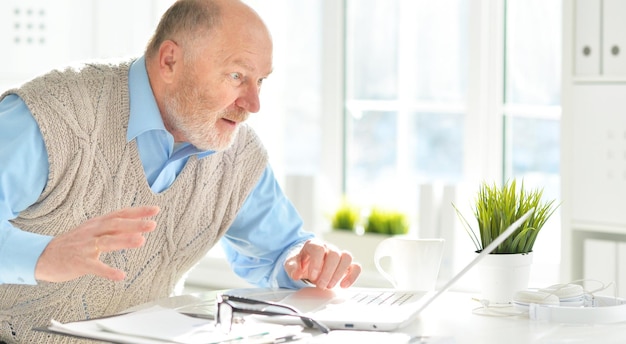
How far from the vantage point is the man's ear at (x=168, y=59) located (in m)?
2.12

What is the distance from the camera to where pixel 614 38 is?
2.98 meters

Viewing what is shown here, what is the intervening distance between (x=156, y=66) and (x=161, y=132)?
151mm

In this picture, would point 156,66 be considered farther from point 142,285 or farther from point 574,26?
point 574,26

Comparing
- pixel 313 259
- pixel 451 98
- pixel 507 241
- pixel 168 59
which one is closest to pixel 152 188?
pixel 168 59

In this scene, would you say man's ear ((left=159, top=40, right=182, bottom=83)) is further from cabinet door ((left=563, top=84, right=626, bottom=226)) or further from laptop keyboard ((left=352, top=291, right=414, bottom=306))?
cabinet door ((left=563, top=84, right=626, bottom=226))

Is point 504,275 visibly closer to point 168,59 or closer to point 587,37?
point 168,59

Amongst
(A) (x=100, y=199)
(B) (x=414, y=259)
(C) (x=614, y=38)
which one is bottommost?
(B) (x=414, y=259)

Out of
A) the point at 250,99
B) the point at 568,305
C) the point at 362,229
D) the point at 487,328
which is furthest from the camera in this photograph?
the point at 362,229

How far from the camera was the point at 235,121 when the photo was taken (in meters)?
2.13

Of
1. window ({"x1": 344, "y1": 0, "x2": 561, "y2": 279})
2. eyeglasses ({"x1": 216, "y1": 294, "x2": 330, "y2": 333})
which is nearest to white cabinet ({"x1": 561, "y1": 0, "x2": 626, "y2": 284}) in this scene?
window ({"x1": 344, "y1": 0, "x2": 561, "y2": 279})

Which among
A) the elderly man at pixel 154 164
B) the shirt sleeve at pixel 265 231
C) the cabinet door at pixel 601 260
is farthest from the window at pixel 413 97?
the elderly man at pixel 154 164

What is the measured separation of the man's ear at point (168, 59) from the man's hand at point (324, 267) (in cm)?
47

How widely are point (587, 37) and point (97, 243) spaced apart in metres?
1.96

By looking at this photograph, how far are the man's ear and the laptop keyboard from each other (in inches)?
24.8
